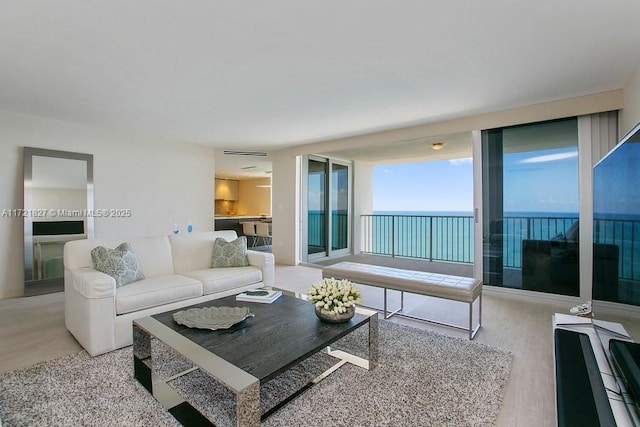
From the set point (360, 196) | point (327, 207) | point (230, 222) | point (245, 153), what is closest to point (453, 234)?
point (360, 196)

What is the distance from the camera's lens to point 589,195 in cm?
345

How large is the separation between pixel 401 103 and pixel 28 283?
5219mm

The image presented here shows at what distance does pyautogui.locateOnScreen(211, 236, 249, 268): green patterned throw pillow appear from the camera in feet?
11.7

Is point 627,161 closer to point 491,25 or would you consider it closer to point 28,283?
point 491,25

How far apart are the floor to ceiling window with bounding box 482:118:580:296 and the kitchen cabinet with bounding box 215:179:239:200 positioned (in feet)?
27.9

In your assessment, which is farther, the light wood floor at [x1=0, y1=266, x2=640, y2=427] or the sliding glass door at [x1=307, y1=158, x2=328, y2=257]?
the sliding glass door at [x1=307, y1=158, x2=328, y2=257]

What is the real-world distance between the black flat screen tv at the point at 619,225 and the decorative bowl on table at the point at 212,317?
209cm

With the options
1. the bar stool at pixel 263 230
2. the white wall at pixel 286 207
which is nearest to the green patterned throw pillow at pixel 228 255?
the white wall at pixel 286 207

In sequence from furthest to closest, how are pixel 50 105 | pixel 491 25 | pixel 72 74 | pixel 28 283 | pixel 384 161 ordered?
pixel 384 161 < pixel 28 283 < pixel 50 105 < pixel 72 74 < pixel 491 25

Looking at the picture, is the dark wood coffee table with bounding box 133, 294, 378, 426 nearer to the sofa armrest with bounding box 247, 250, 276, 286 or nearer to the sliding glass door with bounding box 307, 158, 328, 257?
the sofa armrest with bounding box 247, 250, 276, 286

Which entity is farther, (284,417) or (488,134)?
(488,134)

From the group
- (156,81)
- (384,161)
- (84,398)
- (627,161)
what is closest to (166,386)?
(84,398)

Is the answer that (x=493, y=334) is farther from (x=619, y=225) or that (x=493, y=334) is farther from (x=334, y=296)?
(x=334, y=296)

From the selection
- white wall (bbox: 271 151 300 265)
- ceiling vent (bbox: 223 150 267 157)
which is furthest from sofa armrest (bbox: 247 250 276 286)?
ceiling vent (bbox: 223 150 267 157)
